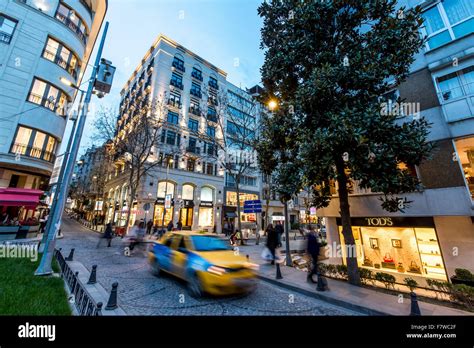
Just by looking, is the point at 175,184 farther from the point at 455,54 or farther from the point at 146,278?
the point at 455,54

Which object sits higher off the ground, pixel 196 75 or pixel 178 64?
pixel 178 64

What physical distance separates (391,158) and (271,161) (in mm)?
4953

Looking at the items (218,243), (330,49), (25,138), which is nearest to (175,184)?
(25,138)

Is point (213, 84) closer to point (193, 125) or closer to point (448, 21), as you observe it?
point (193, 125)

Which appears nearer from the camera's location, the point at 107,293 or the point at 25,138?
the point at 107,293

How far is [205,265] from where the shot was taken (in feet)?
19.4

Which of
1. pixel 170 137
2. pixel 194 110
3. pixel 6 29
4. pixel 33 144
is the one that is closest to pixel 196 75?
pixel 194 110

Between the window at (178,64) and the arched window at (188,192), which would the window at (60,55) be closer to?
the window at (178,64)

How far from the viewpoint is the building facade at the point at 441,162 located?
8203 mm

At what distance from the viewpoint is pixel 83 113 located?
9.53 metres

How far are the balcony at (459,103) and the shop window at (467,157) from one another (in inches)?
41.7

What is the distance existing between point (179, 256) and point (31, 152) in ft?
62.1

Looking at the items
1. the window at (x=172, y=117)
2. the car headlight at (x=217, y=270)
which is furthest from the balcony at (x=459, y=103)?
the window at (x=172, y=117)

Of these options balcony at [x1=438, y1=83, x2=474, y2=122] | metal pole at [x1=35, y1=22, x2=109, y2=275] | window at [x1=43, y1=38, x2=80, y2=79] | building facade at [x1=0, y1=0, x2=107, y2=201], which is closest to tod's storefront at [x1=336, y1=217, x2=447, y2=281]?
balcony at [x1=438, y1=83, x2=474, y2=122]
